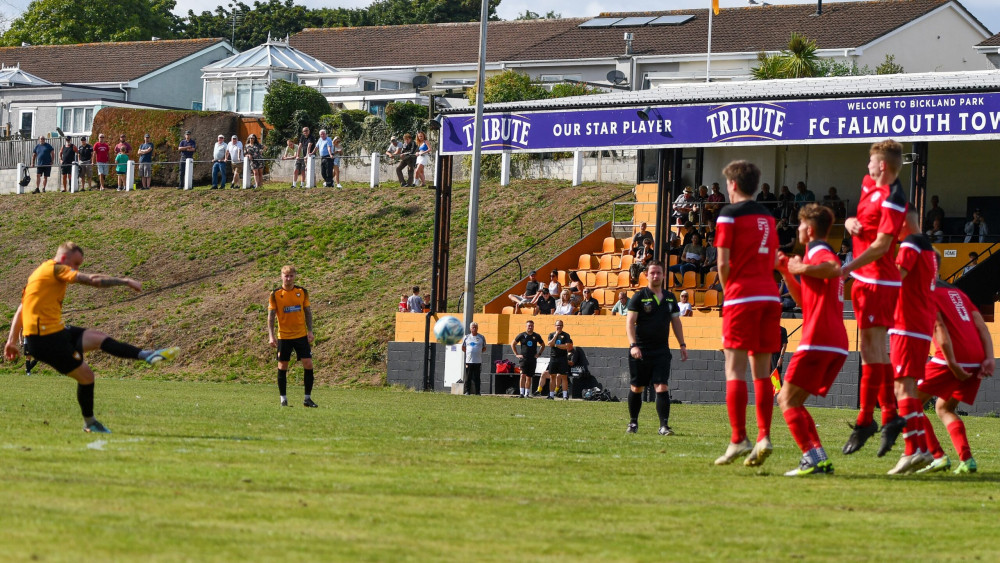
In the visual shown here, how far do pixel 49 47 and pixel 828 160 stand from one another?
53319mm

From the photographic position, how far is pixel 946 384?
10484 millimetres

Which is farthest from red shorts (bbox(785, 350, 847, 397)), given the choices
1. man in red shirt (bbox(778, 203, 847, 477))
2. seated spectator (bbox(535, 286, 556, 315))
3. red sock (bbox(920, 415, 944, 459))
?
seated spectator (bbox(535, 286, 556, 315))

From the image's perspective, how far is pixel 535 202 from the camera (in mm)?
39906

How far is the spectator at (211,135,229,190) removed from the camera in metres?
46.5

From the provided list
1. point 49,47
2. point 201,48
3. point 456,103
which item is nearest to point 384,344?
point 456,103

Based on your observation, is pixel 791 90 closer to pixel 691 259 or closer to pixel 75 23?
pixel 691 259

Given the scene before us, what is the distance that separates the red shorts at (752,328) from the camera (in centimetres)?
994

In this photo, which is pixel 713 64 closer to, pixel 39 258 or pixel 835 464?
pixel 39 258

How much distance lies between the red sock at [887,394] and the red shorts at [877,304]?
45 centimetres

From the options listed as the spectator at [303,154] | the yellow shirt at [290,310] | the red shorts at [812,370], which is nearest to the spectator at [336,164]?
the spectator at [303,154]

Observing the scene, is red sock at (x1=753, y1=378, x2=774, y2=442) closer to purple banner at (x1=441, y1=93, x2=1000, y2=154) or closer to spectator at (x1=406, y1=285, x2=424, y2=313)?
purple banner at (x1=441, y1=93, x2=1000, y2=154)

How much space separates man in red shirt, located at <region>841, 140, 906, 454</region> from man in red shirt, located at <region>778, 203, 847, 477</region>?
0.24 metres

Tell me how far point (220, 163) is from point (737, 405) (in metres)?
38.8

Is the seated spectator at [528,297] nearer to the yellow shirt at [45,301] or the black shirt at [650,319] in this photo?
the black shirt at [650,319]
